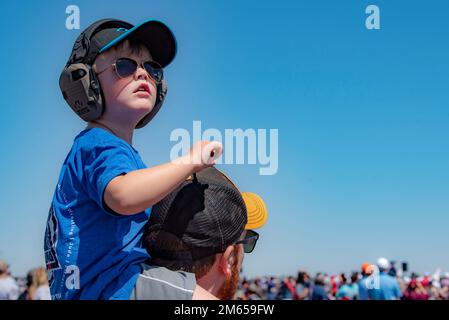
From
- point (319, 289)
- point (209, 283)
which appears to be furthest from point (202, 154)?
point (319, 289)

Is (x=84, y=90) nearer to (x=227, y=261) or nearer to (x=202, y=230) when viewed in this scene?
(x=202, y=230)

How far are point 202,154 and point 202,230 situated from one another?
258 millimetres

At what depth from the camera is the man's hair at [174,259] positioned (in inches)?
78.3

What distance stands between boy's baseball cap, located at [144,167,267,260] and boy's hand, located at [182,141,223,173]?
0.14 meters

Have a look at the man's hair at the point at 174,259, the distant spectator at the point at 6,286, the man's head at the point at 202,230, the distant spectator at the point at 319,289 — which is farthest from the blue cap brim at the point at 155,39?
the distant spectator at the point at 319,289

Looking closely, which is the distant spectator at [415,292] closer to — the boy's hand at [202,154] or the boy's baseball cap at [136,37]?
the boy's baseball cap at [136,37]

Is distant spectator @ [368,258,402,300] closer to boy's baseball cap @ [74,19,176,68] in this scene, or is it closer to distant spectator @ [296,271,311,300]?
distant spectator @ [296,271,311,300]

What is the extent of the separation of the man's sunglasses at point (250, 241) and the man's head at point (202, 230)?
4 cm

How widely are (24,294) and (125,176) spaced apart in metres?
7.07

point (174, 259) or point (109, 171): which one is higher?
point (109, 171)

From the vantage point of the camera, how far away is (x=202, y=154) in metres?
1.89

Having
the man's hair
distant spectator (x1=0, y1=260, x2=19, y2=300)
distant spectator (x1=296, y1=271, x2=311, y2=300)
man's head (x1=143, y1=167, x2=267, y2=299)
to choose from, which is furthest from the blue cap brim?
distant spectator (x1=296, y1=271, x2=311, y2=300)

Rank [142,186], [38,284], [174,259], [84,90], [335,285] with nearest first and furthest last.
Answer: [142,186] < [174,259] < [84,90] < [38,284] < [335,285]
